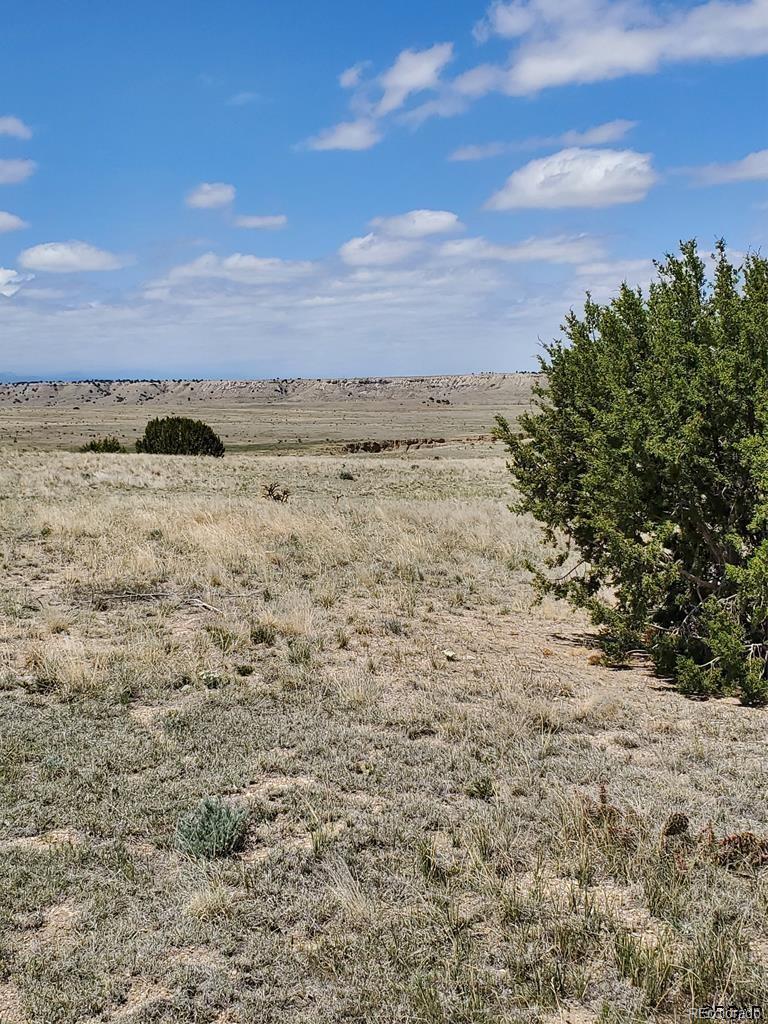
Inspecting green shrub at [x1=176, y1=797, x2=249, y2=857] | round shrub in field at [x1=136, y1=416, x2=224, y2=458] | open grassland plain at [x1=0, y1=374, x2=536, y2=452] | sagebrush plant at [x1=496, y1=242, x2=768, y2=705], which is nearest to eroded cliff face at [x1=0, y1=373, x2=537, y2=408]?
open grassland plain at [x1=0, y1=374, x2=536, y2=452]

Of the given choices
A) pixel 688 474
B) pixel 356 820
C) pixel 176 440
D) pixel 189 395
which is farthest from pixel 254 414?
pixel 356 820

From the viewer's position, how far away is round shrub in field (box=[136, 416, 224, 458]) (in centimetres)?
4269

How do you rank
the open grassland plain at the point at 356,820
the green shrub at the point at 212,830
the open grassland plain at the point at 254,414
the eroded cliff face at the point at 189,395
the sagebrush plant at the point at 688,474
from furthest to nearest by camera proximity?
the eroded cliff face at the point at 189,395
the open grassland plain at the point at 254,414
the sagebrush plant at the point at 688,474
the green shrub at the point at 212,830
the open grassland plain at the point at 356,820

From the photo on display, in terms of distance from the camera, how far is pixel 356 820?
461 centimetres

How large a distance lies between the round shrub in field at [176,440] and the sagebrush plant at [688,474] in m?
36.5

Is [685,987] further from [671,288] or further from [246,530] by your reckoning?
[246,530]

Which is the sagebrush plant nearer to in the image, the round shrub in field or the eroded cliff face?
the round shrub in field

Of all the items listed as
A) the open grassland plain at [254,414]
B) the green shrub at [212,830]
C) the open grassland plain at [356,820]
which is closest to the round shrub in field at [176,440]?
the open grassland plain at [254,414]

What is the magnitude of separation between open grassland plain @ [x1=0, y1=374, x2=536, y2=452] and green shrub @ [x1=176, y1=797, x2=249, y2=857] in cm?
5296

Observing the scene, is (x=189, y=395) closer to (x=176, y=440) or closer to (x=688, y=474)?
(x=176, y=440)

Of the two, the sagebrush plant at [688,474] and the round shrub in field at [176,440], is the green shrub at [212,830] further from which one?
the round shrub in field at [176,440]

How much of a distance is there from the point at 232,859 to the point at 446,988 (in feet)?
5.05

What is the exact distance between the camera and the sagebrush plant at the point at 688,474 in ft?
23.5

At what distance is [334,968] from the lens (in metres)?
3.28
